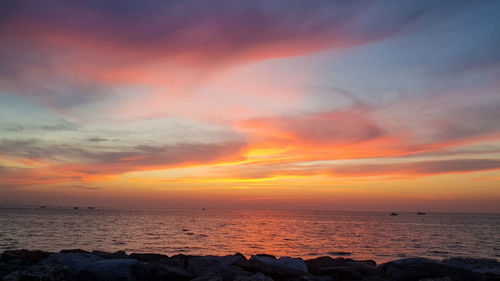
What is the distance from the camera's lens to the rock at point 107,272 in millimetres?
11008

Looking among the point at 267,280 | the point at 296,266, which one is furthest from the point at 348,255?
the point at 267,280

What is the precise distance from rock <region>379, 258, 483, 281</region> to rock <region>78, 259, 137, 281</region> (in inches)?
320

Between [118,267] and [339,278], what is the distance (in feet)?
22.6

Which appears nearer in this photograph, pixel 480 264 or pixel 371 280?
pixel 371 280

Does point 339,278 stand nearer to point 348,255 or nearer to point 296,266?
point 296,266

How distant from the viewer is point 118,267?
37.0ft

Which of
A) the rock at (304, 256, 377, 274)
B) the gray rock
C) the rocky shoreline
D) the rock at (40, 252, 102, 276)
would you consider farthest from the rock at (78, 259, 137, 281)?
the gray rock

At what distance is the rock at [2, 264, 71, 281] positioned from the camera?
9.54 m

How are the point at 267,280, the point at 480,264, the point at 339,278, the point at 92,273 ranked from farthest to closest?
the point at 480,264 < the point at 339,278 < the point at 92,273 < the point at 267,280

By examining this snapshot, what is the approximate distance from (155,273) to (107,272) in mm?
1439

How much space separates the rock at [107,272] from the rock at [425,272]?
8.14 metres

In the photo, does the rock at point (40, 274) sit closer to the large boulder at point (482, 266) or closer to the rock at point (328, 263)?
the rock at point (328, 263)

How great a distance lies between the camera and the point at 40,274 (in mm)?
9836

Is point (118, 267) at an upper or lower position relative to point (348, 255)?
upper
